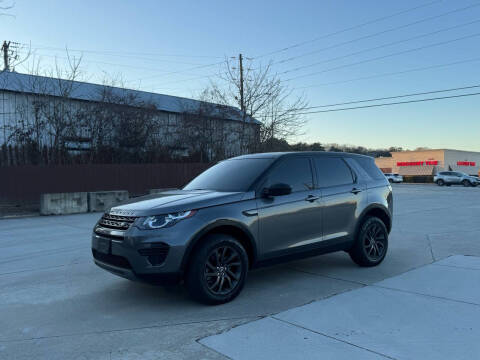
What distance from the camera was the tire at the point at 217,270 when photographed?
4.45 meters

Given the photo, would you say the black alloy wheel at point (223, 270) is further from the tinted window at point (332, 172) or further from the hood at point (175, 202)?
the tinted window at point (332, 172)

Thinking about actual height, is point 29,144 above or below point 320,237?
above

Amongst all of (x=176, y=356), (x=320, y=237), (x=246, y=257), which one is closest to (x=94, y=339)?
(x=176, y=356)

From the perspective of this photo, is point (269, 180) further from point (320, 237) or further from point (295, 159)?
point (320, 237)

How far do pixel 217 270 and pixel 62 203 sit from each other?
43.9ft

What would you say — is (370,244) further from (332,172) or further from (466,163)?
(466,163)

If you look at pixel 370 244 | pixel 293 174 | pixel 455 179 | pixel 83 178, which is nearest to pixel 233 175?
pixel 293 174

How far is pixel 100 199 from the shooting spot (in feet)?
56.2

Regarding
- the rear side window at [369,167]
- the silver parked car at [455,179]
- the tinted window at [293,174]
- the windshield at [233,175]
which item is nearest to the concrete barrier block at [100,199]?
the windshield at [233,175]

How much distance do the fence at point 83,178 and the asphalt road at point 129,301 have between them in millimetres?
11051

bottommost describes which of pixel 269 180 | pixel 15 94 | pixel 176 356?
pixel 176 356

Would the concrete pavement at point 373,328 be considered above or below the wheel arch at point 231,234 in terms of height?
below

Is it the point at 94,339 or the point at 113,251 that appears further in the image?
the point at 113,251

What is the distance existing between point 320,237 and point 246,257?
1.33m
